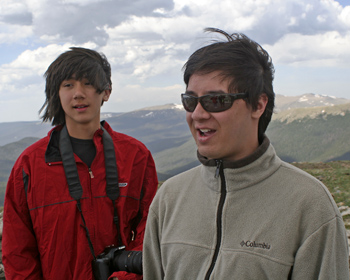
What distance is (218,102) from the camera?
2.73m

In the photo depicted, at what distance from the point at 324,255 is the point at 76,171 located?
307 centimetres

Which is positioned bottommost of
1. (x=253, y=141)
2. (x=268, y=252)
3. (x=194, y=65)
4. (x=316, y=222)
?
(x=268, y=252)

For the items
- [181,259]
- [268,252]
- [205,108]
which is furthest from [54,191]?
[268,252]

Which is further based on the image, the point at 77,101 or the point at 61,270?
the point at 77,101

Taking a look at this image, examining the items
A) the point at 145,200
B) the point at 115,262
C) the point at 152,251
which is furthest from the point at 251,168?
the point at 145,200

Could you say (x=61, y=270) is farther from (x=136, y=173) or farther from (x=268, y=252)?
(x=268, y=252)

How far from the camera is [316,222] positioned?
2.44 meters

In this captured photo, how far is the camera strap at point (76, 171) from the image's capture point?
4.48m

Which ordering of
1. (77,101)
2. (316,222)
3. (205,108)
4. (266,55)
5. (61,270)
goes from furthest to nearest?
(77,101) → (61,270) → (266,55) → (205,108) → (316,222)

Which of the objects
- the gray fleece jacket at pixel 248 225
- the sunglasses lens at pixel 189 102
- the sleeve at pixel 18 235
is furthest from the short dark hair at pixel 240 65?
the sleeve at pixel 18 235

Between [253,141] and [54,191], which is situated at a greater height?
[253,141]

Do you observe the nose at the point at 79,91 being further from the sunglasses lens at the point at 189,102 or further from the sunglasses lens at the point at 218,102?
the sunglasses lens at the point at 218,102

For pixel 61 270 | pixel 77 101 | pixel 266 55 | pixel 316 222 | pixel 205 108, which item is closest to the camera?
pixel 316 222

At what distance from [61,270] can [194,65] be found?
9.83 feet
